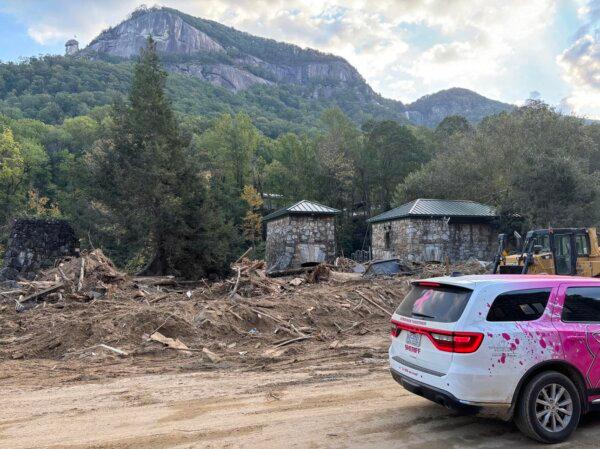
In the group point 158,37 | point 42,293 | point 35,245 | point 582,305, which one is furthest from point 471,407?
point 158,37

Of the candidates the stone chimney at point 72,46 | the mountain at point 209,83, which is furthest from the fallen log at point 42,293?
the stone chimney at point 72,46

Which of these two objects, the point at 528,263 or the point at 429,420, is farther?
the point at 528,263

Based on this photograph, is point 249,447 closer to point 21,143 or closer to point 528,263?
point 528,263

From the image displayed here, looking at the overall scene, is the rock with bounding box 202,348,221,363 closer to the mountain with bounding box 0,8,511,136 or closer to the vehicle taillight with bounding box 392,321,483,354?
the vehicle taillight with bounding box 392,321,483,354

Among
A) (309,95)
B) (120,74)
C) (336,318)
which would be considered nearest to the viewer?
(336,318)

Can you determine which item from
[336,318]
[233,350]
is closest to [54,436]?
[233,350]

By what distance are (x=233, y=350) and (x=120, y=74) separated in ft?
339

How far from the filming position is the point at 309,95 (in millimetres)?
143125

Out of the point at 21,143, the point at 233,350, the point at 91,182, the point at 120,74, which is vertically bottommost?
the point at 233,350

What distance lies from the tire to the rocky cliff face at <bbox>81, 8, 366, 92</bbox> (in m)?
162

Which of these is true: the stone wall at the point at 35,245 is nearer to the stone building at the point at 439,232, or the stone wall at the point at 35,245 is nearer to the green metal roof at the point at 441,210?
the stone building at the point at 439,232

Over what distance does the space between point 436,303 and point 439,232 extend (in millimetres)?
24227

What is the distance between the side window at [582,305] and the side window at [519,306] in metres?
0.27

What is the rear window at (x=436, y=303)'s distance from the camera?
4781 millimetres
